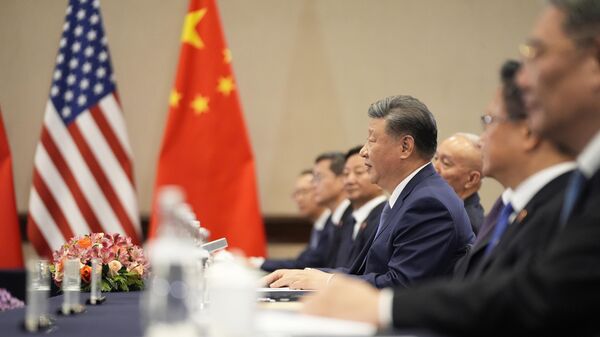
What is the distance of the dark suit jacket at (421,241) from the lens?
3.57m

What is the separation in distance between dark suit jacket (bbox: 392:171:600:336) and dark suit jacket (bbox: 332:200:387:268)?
3.65 metres

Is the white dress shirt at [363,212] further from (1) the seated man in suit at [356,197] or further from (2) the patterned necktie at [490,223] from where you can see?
(2) the patterned necktie at [490,223]

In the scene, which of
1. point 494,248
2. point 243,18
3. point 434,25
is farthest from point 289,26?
point 494,248

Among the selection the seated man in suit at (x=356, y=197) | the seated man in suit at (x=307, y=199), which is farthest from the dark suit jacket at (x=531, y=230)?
the seated man in suit at (x=307, y=199)

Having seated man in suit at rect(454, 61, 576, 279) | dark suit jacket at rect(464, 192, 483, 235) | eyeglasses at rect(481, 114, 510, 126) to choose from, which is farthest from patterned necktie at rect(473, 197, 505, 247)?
dark suit jacket at rect(464, 192, 483, 235)

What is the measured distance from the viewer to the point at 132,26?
8.42m

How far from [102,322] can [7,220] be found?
16.8 ft

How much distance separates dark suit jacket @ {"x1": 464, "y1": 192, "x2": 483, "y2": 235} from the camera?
496 cm

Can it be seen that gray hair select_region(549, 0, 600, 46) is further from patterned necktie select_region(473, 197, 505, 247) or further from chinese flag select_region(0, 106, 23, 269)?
chinese flag select_region(0, 106, 23, 269)

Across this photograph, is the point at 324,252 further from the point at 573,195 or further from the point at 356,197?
the point at 573,195

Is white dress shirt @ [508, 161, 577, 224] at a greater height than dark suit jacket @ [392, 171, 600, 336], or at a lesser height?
greater

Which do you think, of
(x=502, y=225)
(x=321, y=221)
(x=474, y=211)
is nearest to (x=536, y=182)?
(x=502, y=225)

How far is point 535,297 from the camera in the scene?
5.63 feet

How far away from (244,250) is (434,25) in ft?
9.32
